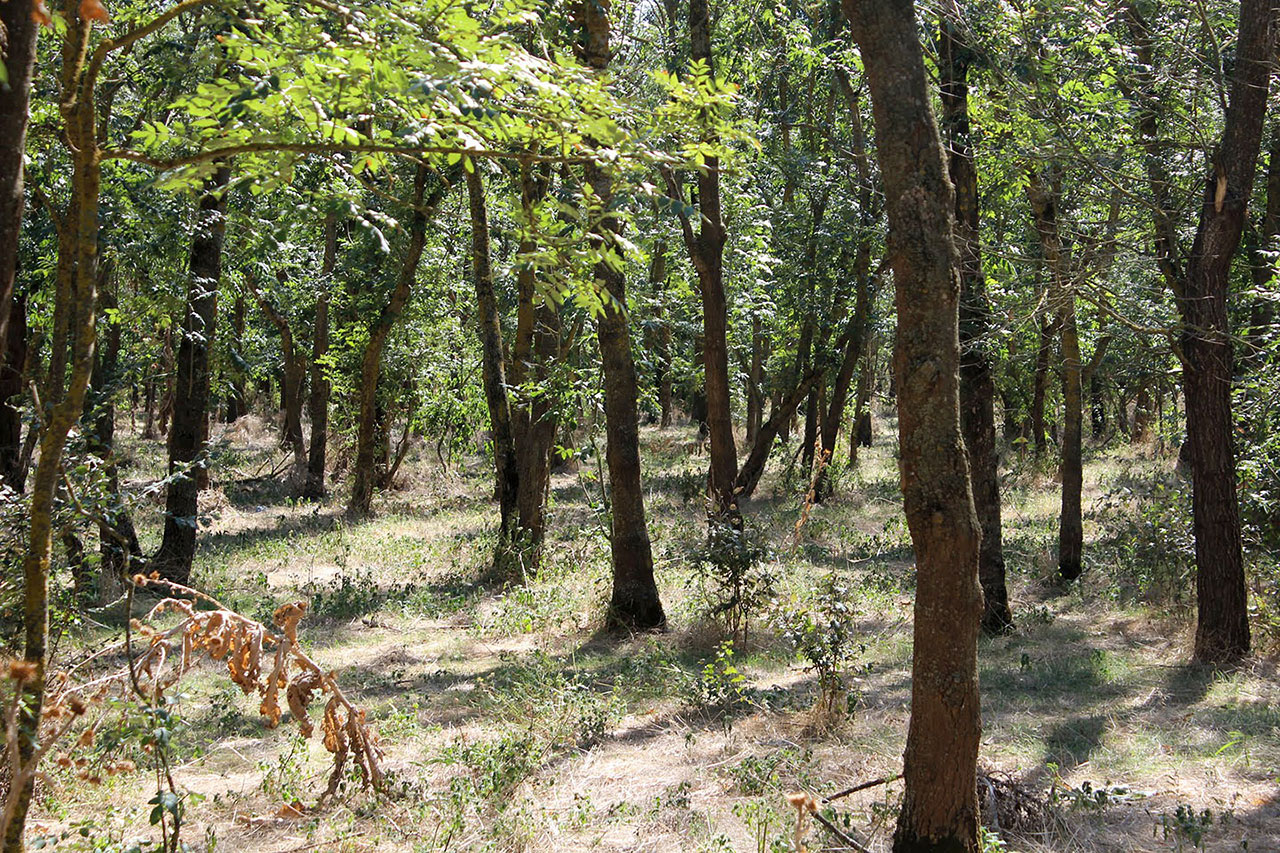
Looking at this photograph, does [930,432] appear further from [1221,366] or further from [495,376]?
[495,376]

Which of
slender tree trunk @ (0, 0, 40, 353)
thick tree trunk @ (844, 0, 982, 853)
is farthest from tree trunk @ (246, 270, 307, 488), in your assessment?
thick tree trunk @ (844, 0, 982, 853)

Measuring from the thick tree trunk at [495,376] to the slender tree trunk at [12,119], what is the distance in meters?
7.61

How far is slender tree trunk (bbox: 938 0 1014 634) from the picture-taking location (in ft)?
28.6

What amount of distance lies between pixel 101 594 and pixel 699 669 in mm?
6425

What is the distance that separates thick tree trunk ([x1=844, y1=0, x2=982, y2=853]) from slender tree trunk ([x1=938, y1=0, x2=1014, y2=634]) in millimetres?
4944

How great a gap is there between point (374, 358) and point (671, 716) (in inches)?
435

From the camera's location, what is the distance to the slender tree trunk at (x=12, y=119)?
8.70ft

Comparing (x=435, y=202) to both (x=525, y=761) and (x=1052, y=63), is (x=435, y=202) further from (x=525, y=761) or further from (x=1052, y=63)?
(x=525, y=761)

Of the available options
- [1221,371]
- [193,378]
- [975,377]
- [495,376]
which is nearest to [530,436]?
[495,376]

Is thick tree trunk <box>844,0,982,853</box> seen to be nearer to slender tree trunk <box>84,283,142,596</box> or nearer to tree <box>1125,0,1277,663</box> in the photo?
slender tree trunk <box>84,283,142,596</box>

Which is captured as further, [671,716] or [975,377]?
[975,377]

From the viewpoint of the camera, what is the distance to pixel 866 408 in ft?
82.7

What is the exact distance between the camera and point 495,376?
11648 millimetres

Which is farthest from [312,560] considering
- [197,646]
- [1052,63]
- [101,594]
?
[1052,63]
